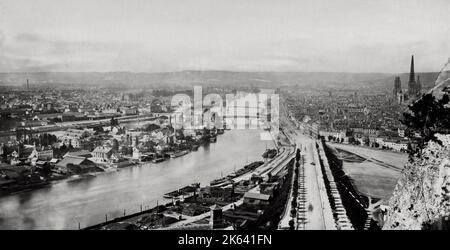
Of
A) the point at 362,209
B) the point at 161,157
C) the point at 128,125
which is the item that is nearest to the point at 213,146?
the point at 161,157

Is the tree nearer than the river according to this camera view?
Yes

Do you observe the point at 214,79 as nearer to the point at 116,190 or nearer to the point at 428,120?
the point at 116,190

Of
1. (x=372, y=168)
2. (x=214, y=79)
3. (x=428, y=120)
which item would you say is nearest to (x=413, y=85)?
(x=428, y=120)

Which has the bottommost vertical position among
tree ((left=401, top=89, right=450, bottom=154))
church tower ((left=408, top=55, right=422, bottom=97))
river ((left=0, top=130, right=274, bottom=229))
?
river ((left=0, top=130, right=274, bottom=229))

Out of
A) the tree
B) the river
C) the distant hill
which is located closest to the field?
the tree

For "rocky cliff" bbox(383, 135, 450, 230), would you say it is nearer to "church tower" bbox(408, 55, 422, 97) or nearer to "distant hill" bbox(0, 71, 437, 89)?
"church tower" bbox(408, 55, 422, 97)
